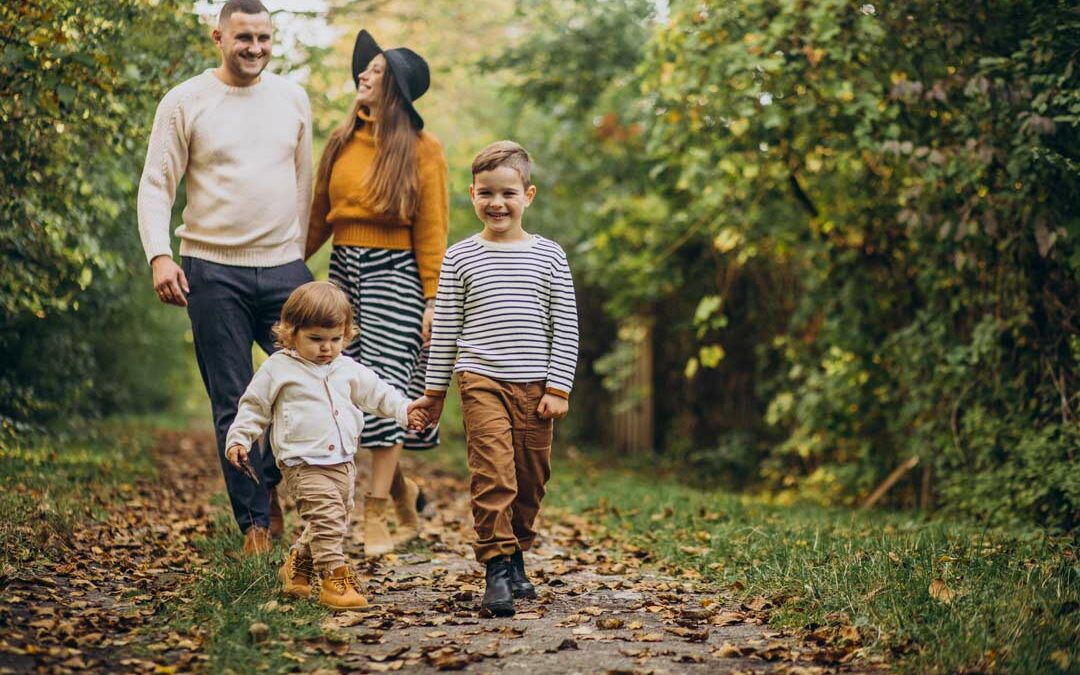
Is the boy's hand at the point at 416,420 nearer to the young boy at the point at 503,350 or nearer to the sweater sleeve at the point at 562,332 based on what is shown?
the young boy at the point at 503,350

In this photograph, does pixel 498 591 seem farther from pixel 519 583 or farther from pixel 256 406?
pixel 256 406

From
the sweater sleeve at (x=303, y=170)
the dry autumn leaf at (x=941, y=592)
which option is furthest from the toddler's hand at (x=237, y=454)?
the dry autumn leaf at (x=941, y=592)

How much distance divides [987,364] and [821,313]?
6.95ft

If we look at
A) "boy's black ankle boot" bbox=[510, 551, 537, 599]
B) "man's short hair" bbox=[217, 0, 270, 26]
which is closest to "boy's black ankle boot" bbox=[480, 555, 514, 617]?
"boy's black ankle boot" bbox=[510, 551, 537, 599]

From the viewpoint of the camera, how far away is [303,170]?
4883 millimetres

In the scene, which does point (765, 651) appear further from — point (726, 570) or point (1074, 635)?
point (726, 570)

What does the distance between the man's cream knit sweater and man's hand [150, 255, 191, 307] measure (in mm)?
73

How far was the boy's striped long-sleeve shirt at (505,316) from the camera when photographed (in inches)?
159

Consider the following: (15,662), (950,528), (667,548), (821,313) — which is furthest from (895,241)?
(15,662)

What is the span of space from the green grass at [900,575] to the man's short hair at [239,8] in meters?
2.95

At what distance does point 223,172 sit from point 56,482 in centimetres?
247

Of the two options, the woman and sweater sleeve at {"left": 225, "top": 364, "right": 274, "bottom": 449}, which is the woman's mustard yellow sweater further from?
sweater sleeve at {"left": 225, "top": 364, "right": 274, "bottom": 449}

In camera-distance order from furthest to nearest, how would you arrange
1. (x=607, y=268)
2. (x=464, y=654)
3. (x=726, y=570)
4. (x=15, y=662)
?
(x=607, y=268) → (x=726, y=570) → (x=464, y=654) → (x=15, y=662)

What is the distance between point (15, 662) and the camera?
3125mm
